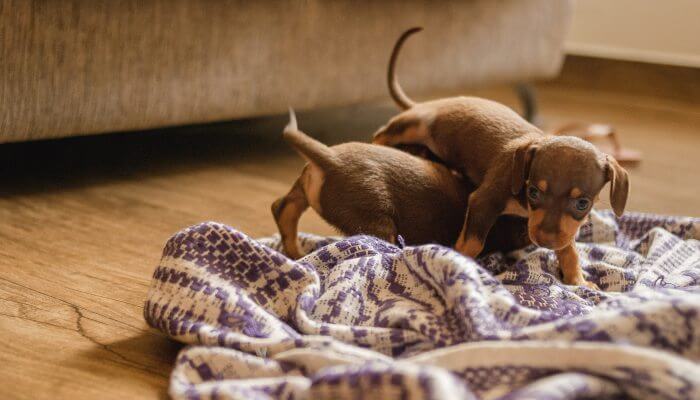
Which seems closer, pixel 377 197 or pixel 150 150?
pixel 377 197

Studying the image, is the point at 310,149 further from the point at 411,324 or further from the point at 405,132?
the point at 411,324

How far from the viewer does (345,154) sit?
150 centimetres

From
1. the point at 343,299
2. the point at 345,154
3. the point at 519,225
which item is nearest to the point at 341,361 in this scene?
the point at 343,299

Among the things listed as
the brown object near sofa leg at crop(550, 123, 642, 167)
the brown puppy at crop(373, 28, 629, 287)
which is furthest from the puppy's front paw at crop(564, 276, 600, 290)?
the brown object near sofa leg at crop(550, 123, 642, 167)

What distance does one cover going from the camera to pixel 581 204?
1.34m

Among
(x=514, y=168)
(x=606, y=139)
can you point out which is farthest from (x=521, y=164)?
(x=606, y=139)

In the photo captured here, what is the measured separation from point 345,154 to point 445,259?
381 mm

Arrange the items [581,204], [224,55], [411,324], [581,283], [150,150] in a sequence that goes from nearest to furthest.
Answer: [411,324] < [581,204] < [581,283] < [224,55] < [150,150]

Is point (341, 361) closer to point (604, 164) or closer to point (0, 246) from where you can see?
point (604, 164)

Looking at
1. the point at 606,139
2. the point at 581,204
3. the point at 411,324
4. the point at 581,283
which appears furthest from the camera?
the point at 606,139

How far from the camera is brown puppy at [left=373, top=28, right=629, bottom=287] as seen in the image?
Result: 1.33m

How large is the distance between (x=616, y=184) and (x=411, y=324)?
0.49 meters

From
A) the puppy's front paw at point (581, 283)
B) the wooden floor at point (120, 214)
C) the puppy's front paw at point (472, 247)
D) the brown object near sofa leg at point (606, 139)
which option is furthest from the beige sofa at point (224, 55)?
the puppy's front paw at point (581, 283)

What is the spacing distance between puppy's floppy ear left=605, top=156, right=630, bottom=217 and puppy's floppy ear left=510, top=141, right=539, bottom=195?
125 millimetres
